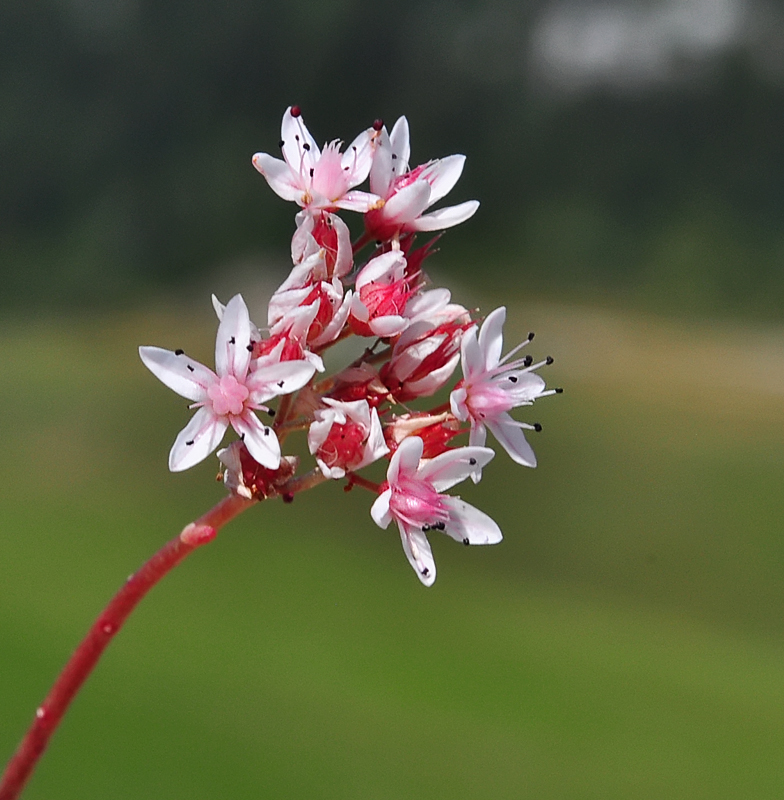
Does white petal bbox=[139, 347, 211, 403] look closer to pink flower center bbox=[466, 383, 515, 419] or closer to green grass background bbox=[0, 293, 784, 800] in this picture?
pink flower center bbox=[466, 383, 515, 419]

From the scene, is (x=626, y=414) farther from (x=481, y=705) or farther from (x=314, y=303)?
(x=314, y=303)

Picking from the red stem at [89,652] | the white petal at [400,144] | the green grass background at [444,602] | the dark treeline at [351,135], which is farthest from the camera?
the dark treeline at [351,135]

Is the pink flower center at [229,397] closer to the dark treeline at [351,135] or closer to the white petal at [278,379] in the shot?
the white petal at [278,379]

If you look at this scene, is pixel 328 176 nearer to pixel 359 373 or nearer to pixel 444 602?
pixel 359 373

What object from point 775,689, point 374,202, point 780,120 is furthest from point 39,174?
point 374,202

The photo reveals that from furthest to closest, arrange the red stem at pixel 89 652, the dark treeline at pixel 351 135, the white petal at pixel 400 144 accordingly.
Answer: the dark treeline at pixel 351 135 → the white petal at pixel 400 144 → the red stem at pixel 89 652

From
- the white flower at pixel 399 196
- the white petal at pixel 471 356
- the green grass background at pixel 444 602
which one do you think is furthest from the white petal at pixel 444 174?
the green grass background at pixel 444 602
